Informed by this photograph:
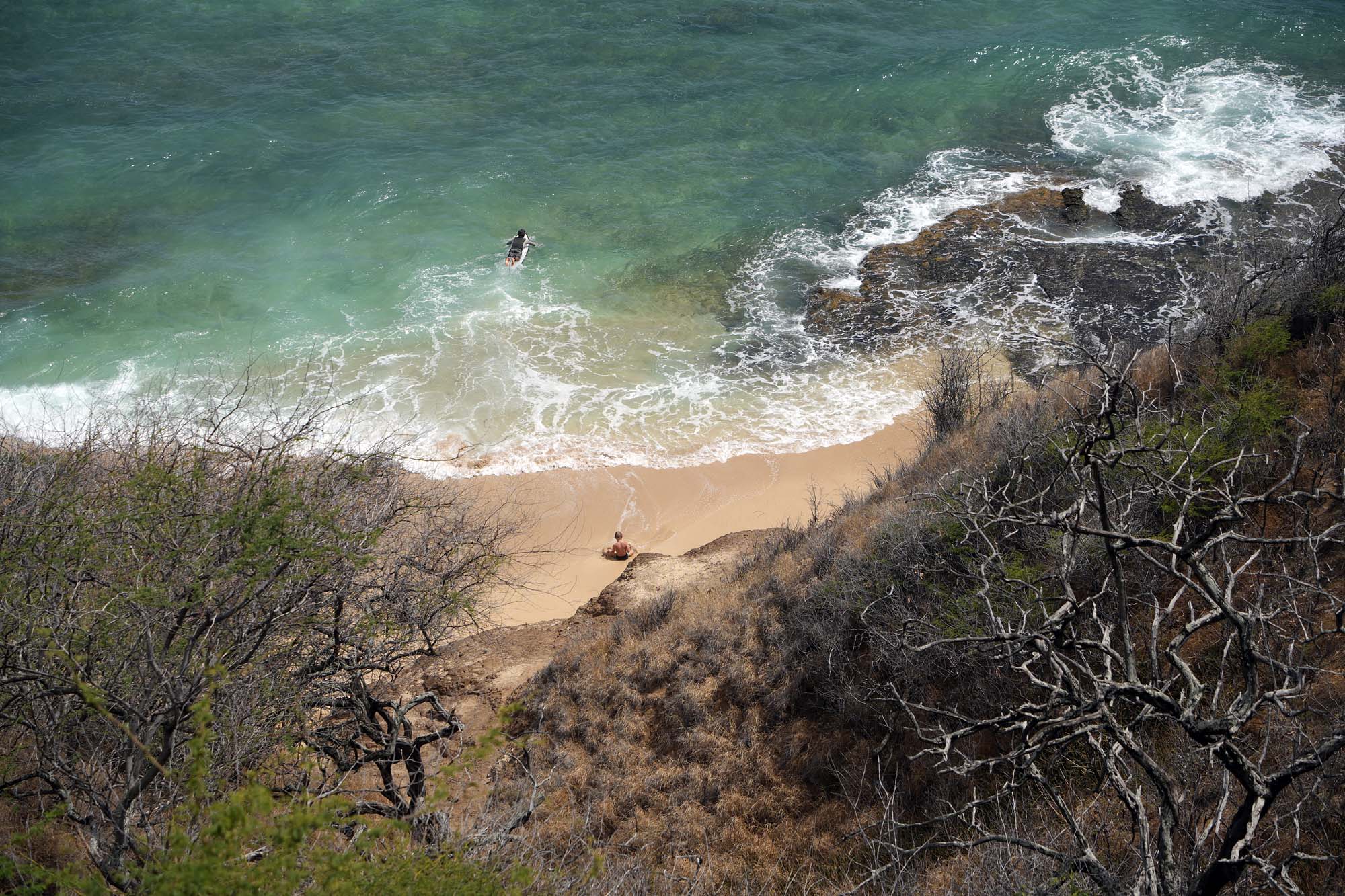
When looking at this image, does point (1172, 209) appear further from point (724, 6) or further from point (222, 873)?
point (222, 873)

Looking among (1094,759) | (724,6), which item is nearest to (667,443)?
(1094,759)

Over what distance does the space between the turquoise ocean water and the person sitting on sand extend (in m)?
2.67

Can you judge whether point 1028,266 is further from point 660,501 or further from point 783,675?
point 783,675

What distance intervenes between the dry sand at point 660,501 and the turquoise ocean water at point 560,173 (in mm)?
564

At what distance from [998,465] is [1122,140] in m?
20.8

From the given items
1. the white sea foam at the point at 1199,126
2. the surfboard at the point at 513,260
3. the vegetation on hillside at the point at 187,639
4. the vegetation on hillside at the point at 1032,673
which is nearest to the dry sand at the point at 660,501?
the vegetation on hillside at the point at 1032,673

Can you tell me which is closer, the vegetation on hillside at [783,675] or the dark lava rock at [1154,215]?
the vegetation on hillside at [783,675]

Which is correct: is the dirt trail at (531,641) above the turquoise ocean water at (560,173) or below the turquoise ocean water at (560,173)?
below

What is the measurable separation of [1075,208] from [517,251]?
1480cm

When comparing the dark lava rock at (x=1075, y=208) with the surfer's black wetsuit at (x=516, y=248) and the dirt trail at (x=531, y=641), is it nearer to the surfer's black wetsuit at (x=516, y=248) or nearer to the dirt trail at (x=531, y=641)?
the surfer's black wetsuit at (x=516, y=248)

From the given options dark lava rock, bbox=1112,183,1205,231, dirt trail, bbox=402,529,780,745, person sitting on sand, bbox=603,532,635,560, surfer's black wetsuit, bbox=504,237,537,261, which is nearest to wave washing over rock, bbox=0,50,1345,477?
dark lava rock, bbox=1112,183,1205,231

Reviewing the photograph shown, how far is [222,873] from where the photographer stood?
4645 millimetres

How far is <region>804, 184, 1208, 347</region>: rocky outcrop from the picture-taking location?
21.0 meters

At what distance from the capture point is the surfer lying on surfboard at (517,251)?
2322 centimetres
